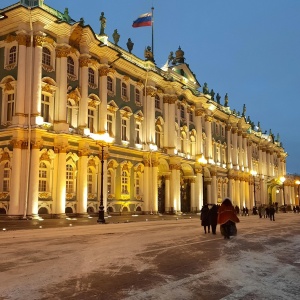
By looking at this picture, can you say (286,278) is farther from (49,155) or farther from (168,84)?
(168,84)

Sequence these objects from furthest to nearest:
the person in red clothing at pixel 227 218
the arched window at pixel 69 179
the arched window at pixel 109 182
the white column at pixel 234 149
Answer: the white column at pixel 234 149 → the arched window at pixel 109 182 → the arched window at pixel 69 179 → the person in red clothing at pixel 227 218

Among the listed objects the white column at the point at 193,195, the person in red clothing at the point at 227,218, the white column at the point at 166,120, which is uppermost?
the white column at the point at 166,120

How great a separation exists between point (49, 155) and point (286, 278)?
24.6 m

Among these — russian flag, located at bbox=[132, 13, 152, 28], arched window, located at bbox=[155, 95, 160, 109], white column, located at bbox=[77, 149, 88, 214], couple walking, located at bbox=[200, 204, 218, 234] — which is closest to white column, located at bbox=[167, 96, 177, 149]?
arched window, located at bbox=[155, 95, 160, 109]

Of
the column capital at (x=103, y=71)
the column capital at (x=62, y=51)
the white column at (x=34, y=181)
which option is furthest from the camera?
the column capital at (x=103, y=71)

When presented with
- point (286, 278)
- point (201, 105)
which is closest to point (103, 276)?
point (286, 278)

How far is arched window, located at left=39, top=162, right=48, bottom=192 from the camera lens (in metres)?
30.1

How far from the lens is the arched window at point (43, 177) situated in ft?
98.8

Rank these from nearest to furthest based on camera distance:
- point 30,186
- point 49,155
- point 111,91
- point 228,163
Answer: point 30,186 < point 49,155 < point 111,91 < point 228,163

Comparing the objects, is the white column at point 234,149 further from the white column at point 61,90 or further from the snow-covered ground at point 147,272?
the snow-covered ground at point 147,272

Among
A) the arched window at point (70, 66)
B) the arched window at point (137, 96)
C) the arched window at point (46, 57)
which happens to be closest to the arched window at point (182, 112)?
the arched window at point (137, 96)

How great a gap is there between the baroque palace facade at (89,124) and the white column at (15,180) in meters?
0.07

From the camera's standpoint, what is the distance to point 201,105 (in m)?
53.8

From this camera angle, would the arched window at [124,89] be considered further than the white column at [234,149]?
No
